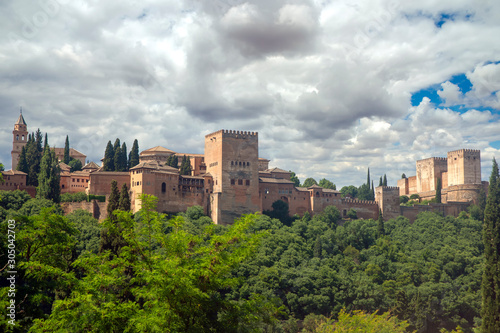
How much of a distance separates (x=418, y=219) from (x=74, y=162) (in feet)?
165

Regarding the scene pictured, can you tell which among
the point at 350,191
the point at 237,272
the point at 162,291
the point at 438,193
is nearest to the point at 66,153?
the point at 237,272

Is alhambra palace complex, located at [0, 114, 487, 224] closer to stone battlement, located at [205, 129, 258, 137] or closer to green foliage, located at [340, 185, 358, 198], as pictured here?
stone battlement, located at [205, 129, 258, 137]

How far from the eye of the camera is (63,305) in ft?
53.4

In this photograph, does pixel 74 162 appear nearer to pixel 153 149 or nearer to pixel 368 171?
pixel 153 149

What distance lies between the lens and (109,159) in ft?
206

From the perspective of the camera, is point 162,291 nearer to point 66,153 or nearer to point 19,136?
point 66,153

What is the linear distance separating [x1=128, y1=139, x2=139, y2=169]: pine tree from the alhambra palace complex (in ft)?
8.39

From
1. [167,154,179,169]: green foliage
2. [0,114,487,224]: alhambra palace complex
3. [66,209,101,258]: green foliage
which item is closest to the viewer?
[66,209,101,258]: green foliage

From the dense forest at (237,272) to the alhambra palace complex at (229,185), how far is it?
2.75 m

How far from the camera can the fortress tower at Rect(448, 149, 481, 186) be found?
78.6 metres

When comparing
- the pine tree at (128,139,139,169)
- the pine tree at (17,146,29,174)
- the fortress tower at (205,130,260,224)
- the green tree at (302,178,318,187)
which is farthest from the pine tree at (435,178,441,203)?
the pine tree at (17,146,29,174)

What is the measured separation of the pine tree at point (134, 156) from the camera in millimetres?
64450

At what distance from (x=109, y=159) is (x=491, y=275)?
45.1 metres

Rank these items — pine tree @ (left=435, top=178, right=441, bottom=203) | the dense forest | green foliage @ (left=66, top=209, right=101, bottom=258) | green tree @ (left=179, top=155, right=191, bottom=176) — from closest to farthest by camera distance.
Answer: the dense forest < green foliage @ (left=66, top=209, right=101, bottom=258) < green tree @ (left=179, top=155, right=191, bottom=176) < pine tree @ (left=435, top=178, right=441, bottom=203)
